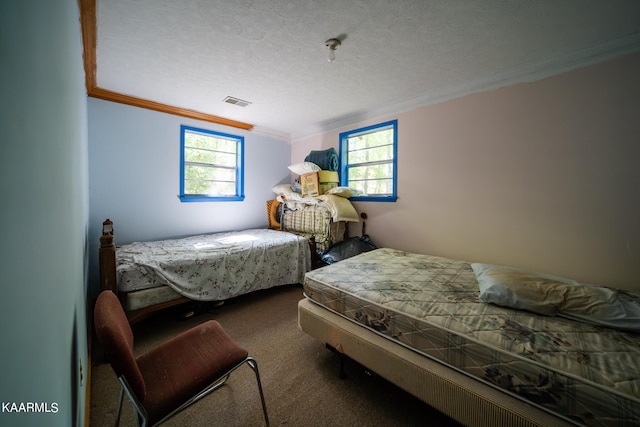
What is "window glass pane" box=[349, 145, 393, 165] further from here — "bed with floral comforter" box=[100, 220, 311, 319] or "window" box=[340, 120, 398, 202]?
"bed with floral comforter" box=[100, 220, 311, 319]

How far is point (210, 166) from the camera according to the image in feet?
12.1

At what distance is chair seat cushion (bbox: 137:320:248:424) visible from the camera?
38.3 inches

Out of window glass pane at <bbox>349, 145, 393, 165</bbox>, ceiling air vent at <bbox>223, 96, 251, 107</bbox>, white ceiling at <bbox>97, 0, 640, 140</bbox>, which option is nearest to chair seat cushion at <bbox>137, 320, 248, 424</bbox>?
white ceiling at <bbox>97, 0, 640, 140</bbox>

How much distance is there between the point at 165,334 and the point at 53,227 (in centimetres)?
199

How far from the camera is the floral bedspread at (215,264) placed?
83.0 inches

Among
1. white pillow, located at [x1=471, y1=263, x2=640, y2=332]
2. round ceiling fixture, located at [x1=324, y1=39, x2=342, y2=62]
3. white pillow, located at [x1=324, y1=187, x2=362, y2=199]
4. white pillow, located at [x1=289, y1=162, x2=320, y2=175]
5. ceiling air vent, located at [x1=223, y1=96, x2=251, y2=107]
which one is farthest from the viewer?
white pillow, located at [x1=289, y1=162, x2=320, y2=175]

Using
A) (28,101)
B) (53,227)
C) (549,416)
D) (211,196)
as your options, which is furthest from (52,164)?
(211,196)

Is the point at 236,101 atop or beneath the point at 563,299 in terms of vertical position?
atop

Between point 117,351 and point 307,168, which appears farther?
point 307,168

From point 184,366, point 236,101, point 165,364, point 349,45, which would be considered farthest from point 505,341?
point 236,101

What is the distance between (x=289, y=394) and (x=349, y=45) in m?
2.75

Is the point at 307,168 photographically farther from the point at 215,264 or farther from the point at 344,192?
the point at 215,264

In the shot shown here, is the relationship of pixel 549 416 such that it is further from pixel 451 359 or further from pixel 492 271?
pixel 492 271

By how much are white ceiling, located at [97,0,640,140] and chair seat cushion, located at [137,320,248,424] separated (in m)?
2.20
